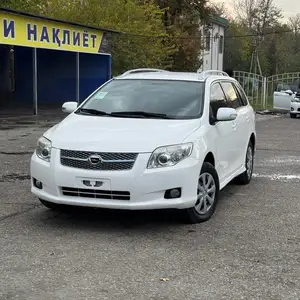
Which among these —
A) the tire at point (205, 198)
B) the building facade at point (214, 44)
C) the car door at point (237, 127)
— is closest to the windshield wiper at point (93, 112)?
the tire at point (205, 198)

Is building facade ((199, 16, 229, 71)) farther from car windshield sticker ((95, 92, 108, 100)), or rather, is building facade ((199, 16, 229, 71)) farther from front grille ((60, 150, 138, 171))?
front grille ((60, 150, 138, 171))

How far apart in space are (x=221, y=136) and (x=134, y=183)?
1.73 metres

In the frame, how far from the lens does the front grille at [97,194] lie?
5223mm

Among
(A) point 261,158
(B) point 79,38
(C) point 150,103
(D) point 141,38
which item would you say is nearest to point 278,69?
(D) point 141,38

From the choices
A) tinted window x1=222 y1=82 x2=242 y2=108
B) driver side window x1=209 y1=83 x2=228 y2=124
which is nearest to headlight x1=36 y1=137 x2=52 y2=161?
driver side window x1=209 y1=83 x2=228 y2=124

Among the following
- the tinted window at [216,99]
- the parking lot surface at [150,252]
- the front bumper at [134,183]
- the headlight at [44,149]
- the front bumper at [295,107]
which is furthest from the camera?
the front bumper at [295,107]

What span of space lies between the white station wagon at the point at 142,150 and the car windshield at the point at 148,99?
0.04 ft

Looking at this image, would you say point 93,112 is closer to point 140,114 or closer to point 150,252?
point 140,114

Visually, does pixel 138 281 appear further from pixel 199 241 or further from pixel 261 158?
pixel 261 158

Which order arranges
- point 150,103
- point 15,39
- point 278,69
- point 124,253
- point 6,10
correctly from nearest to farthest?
point 124,253 → point 150,103 → point 6,10 → point 15,39 → point 278,69

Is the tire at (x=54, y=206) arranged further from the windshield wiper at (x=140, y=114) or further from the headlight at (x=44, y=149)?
the windshield wiper at (x=140, y=114)

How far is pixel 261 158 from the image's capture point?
35.8 feet

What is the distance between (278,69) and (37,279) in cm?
6414

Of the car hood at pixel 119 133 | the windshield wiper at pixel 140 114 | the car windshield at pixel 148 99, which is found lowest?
the car hood at pixel 119 133
